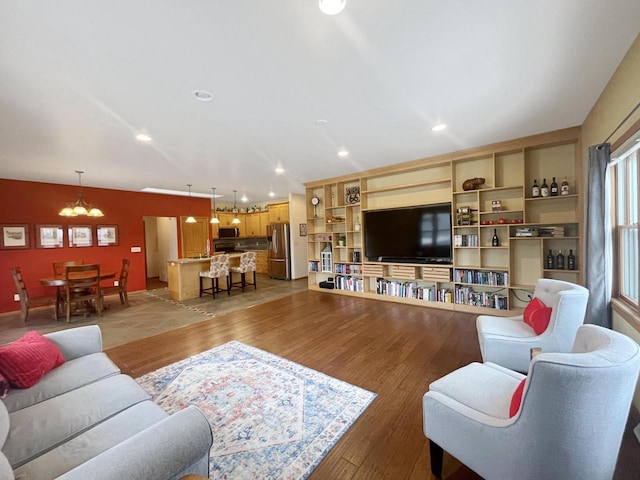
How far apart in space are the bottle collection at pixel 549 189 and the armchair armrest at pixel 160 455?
4.81m

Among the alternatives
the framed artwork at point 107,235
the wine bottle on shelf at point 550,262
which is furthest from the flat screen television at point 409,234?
the framed artwork at point 107,235

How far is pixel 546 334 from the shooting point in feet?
7.30

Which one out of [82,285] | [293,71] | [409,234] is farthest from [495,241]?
[82,285]

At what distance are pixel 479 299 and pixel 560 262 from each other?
3.94 feet

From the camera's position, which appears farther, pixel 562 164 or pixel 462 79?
pixel 562 164

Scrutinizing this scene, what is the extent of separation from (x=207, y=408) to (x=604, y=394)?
2.45 metres

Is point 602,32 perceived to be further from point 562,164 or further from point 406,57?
point 562,164

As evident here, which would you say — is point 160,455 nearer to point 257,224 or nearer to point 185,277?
point 185,277

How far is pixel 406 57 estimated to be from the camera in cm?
194

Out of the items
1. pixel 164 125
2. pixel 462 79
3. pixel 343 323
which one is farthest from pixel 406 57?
pixel 343 323

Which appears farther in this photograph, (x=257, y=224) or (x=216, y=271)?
(x=257, y=224)

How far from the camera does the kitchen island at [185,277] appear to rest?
19.7 ft

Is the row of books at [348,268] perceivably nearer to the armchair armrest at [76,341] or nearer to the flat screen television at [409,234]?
the flat screen television at [409,234]

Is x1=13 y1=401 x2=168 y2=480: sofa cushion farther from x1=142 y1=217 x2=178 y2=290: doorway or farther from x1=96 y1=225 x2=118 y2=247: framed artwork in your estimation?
x1=142 y1=217 x2=178 y2=290: doorway
